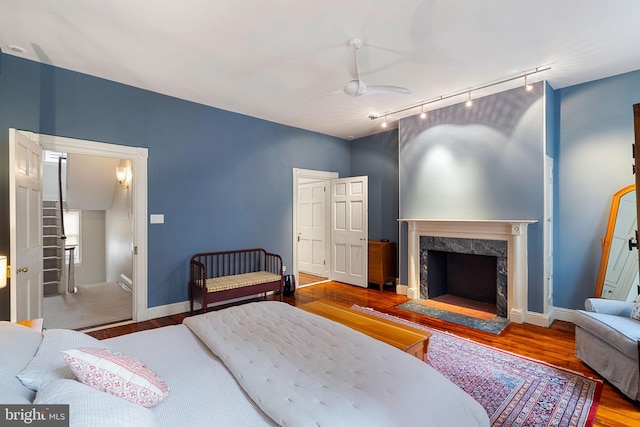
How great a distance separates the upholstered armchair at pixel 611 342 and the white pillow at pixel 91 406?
3034 mm

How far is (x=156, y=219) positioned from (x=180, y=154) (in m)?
0.92

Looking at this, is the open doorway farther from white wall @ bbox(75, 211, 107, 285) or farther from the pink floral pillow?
the pink floral pillow

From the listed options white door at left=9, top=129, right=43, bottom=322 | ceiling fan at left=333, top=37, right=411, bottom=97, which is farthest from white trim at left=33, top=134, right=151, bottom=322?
ceiling fan at left=333, top=37, right=411, bottom=97

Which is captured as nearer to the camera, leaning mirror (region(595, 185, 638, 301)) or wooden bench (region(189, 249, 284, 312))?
leaning mirror (region(595, 185, 638, 301))

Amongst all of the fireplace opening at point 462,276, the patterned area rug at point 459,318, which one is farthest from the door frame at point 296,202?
the fireplace opening at point 462,276

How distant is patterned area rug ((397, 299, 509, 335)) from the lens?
3.50 metres

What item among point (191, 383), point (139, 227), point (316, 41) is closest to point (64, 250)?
point (139, 227)

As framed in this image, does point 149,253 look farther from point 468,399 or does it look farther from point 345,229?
point 468,399

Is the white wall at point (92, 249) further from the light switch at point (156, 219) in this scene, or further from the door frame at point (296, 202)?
the door frame at point (296, 202)

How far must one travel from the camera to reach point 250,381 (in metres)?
1.32

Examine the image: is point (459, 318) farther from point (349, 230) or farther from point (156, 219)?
point (156, 219)

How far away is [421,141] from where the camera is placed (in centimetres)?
466

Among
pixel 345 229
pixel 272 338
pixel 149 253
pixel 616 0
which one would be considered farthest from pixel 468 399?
pixel 345 229

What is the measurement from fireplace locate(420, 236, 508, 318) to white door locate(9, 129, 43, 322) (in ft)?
15.1
